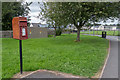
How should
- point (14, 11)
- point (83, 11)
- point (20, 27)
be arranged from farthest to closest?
point (14, 11) < point (83, 11) < point (20, 27)

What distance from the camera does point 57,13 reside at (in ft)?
38.0

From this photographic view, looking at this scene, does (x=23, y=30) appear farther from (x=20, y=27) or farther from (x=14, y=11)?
(x=14, y=11)

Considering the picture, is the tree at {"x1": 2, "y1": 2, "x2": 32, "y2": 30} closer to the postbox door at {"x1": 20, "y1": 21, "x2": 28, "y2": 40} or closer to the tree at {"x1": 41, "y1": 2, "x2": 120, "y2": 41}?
the tree at {"x1": 41, "y1": 2, "x2": 120, "y2": 41}

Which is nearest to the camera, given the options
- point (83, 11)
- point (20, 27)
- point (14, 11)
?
point (20, 27)

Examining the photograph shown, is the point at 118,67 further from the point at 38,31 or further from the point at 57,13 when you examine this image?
the point at 38,31

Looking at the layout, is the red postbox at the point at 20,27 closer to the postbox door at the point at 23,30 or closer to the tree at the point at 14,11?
the postbox door at the point at 23,30

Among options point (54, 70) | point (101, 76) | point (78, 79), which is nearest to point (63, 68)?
point (54, 70)

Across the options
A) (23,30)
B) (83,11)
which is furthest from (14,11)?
(23,30)

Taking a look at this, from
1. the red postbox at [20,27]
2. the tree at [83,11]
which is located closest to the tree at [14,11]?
the tree at [83,11]

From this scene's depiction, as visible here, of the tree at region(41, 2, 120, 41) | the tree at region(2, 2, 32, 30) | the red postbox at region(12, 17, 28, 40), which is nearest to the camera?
the red postbox at region(12, 17, 28, 40)

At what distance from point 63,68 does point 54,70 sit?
351 mm

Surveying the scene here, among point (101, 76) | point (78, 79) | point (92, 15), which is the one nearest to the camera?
point (78, 79)

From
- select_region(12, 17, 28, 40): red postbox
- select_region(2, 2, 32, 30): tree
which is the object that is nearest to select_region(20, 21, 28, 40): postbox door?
select_region(12, 17, 28, 40): red postbox

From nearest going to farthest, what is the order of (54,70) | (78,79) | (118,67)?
(78,79), (54,70), (118,67)
